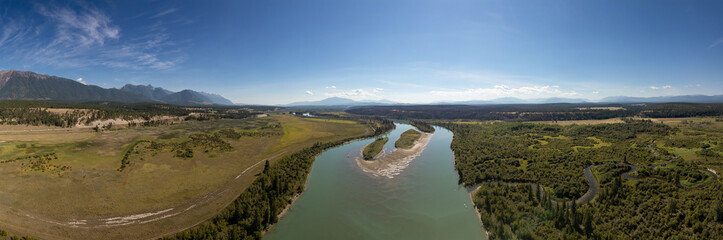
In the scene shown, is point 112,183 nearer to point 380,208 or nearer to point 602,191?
point 380,208

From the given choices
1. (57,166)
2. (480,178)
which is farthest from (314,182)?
(57,166)

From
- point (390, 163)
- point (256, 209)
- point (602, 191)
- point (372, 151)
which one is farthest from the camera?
point (372, 151)

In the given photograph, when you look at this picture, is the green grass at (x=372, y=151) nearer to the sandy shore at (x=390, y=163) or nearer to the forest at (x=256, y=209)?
the sandy shore at (x=390, y=163)

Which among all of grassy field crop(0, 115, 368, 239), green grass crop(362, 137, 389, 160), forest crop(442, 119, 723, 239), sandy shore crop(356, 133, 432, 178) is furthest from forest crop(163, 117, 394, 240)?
forest crop(442, 119, 723, 239)

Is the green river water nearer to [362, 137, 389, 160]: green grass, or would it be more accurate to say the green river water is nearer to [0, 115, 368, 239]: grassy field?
[362, 137, 389, 160]: green grass

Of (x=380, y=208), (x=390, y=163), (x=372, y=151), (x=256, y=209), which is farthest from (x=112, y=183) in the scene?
(x=372, y=151)

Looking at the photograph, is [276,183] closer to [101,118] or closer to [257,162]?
[257,162]
